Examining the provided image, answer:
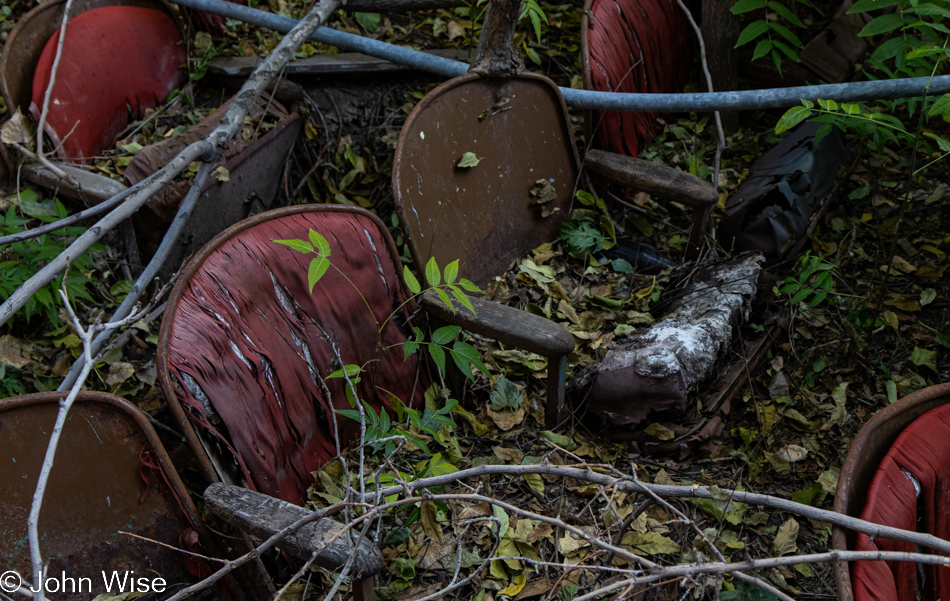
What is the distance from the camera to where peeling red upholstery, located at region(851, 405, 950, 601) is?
49.5 inches

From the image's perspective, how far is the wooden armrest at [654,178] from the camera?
2516mm

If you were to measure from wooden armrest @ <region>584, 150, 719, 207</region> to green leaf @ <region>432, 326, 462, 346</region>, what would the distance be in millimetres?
1109

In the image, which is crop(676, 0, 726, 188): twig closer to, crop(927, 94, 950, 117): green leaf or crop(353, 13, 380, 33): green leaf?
crop(927, 94, 950, 117): green leaf

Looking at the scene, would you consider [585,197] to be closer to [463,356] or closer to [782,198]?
[782,198]

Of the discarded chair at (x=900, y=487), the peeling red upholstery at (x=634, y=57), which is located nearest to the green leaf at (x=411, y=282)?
the discarded chair at (x=900, y=487)

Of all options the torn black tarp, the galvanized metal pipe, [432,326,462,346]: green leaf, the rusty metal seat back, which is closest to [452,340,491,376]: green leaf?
[432,326,462,346]: green leaf

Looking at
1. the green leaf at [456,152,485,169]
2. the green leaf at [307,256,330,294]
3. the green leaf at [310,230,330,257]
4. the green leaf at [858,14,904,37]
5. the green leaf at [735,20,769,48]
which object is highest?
the green leaf at [858,14,904,37]

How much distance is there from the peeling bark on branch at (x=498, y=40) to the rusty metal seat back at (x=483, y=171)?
0.15ft

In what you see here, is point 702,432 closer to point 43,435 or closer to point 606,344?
point 606,344

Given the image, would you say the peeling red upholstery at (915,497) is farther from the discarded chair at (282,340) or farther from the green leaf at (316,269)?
the green leaf at (316,269)

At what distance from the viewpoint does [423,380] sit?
2211 mm

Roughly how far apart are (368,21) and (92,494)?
2.88m

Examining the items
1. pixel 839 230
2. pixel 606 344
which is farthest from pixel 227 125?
pixel 839 230

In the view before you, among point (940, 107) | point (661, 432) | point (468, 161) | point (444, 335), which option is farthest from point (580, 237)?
point (940, 107)
